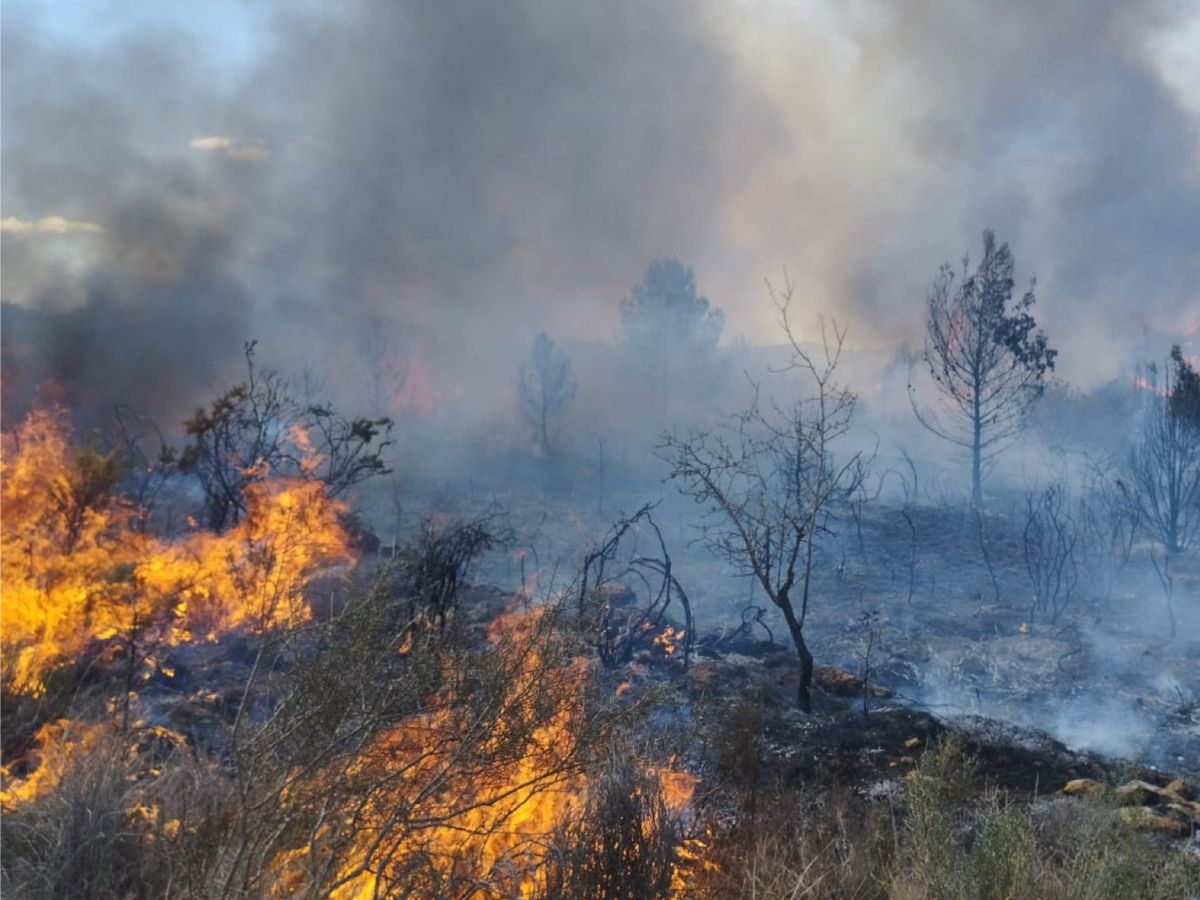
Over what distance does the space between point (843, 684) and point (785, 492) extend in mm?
6006

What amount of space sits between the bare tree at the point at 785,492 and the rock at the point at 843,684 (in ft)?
1.41

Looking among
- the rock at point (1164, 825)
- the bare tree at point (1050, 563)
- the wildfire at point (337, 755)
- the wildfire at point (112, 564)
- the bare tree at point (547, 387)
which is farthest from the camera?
the bare tree at point (547, 387)

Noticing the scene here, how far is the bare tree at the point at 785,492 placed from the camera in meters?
7.99

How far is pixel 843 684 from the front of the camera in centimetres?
900

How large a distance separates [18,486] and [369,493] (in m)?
10.2

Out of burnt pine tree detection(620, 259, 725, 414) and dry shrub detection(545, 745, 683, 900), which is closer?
dry shrub detection(545, 745, 683, 900)

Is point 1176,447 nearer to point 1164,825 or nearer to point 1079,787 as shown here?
point 1079,787

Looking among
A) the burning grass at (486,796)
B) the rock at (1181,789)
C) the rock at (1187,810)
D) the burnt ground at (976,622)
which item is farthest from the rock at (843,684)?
the rock at (1187,810)

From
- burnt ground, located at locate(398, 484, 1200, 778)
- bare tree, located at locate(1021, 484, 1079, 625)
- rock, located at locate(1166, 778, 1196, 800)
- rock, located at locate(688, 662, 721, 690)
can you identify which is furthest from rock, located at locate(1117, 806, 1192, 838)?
bare tree, located at locate(1021, 484, 1079, 625)

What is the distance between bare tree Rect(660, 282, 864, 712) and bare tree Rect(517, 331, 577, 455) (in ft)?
15.5

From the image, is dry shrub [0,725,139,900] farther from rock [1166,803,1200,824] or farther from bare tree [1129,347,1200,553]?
bare tree [1129,347,1200,553]

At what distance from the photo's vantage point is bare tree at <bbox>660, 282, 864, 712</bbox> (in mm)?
7992

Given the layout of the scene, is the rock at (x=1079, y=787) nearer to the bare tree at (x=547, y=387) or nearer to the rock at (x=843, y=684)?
the rock at (x=843, y=684)

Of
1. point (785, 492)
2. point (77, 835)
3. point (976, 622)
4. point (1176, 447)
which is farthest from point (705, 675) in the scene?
point (1176, 447)
